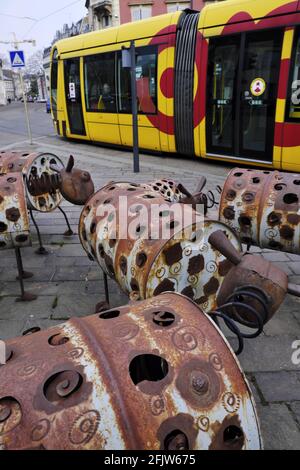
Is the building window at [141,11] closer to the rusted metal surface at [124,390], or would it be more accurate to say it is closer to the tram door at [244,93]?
the tram door at [244,93]

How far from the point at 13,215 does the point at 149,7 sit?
1510 inches

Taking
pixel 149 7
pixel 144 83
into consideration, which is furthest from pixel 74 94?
pixel 149 7

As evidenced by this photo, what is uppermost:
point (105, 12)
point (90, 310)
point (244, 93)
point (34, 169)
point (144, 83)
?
point (105, 12)

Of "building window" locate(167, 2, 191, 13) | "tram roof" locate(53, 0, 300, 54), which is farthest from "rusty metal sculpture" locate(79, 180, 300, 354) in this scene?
"building window" locate(167, 2, 191, 13)

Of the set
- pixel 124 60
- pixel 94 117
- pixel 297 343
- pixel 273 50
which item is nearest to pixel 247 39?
pixel 273 50

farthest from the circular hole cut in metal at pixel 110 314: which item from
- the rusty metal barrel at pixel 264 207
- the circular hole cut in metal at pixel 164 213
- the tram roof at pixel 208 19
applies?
the tram roof at pixel 208 19

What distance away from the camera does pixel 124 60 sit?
8398mm

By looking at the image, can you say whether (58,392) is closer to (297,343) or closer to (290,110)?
(297,343)

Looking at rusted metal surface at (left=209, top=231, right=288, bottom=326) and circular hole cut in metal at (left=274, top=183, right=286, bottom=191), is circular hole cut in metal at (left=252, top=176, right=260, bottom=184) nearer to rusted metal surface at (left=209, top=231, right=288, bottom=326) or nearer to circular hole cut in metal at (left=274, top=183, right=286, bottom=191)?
circular hole cut in metal at (left=274, top=183, right=286, bottom=191)

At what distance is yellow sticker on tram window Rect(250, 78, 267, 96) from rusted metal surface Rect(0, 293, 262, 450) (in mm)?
7527

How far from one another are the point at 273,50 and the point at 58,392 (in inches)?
317

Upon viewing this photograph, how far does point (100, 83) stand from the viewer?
36.9 ft

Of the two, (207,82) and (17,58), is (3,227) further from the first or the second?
(17,58)

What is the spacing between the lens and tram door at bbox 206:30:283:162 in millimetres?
7637
